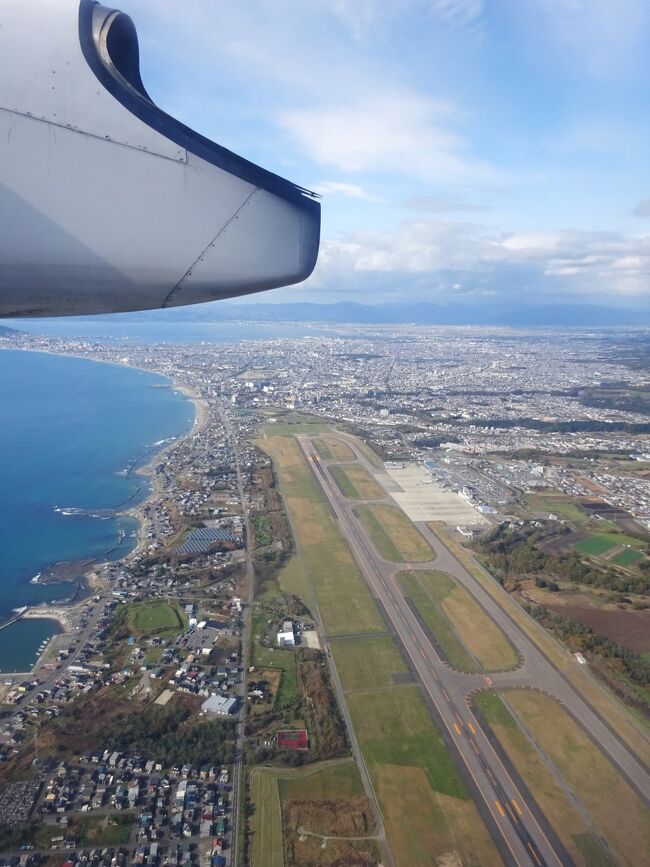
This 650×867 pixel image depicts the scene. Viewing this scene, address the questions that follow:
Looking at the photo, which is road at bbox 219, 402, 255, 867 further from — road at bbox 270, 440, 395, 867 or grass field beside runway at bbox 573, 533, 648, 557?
grass field beside runway at bbox 573, 533, 648, 557

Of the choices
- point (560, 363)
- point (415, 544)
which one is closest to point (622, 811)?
point (415, 544)

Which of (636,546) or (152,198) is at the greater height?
(152,198)

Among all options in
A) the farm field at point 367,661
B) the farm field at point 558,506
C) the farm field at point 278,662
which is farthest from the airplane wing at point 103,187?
the farm field at point 558,506

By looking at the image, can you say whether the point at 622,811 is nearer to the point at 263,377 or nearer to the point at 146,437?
the point at 146,437

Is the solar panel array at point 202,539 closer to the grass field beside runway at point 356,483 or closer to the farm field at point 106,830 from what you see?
the grass field beside runway at point 356,483

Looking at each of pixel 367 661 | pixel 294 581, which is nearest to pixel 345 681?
pixel 367 661

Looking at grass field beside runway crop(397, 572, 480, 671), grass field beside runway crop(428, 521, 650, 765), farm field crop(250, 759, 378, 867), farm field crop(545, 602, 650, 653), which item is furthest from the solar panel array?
farm field crop(545, 602, 650, 653)
